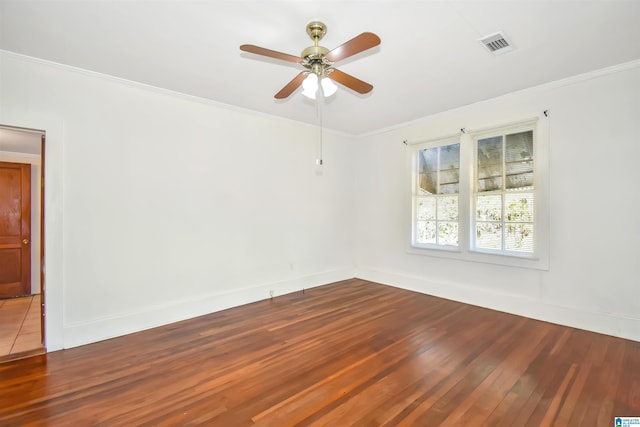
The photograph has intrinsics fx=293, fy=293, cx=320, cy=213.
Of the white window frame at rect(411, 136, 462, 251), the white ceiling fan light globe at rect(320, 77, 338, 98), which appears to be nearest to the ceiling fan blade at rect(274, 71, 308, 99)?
the white ceiling fan light globe at rect(320, 77, 338, 98)

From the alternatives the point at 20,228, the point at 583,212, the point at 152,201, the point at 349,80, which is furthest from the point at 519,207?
the point at 20,228

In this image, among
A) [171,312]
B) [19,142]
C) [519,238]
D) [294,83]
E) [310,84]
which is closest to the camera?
[310,84]

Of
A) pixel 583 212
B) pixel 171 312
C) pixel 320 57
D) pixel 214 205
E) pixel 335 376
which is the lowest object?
pixel 335 376

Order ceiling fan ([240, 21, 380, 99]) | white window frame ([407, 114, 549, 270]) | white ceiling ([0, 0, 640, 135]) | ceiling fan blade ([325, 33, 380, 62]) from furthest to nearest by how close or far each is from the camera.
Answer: white window frame ([407, 114, 549, 270]), white ceiling ([0, 0, 640, 135]), ceiling fan ([240, 21, 380, 99]), ceiling fan blade ([325, 33, 380, 62])

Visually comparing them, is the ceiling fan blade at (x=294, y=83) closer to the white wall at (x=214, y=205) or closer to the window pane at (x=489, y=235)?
the white wall at (x=214, y=205)

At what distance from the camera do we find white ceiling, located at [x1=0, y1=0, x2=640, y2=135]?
207 centimetres

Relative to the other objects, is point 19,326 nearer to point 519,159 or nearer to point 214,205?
point 214,205

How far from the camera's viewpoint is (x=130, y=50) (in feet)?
8.46

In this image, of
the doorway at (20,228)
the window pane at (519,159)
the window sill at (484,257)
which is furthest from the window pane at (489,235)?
the doorway at (20,228)

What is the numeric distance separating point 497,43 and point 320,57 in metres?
1.61

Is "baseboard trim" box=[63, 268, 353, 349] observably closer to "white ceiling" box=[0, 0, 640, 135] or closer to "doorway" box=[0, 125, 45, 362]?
"doorway" box=[0, 125, 45, 362]

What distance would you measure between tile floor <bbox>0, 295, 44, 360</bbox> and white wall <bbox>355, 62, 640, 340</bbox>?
498 cm

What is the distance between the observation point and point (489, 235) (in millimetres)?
3984

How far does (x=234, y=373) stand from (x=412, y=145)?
161 inches
